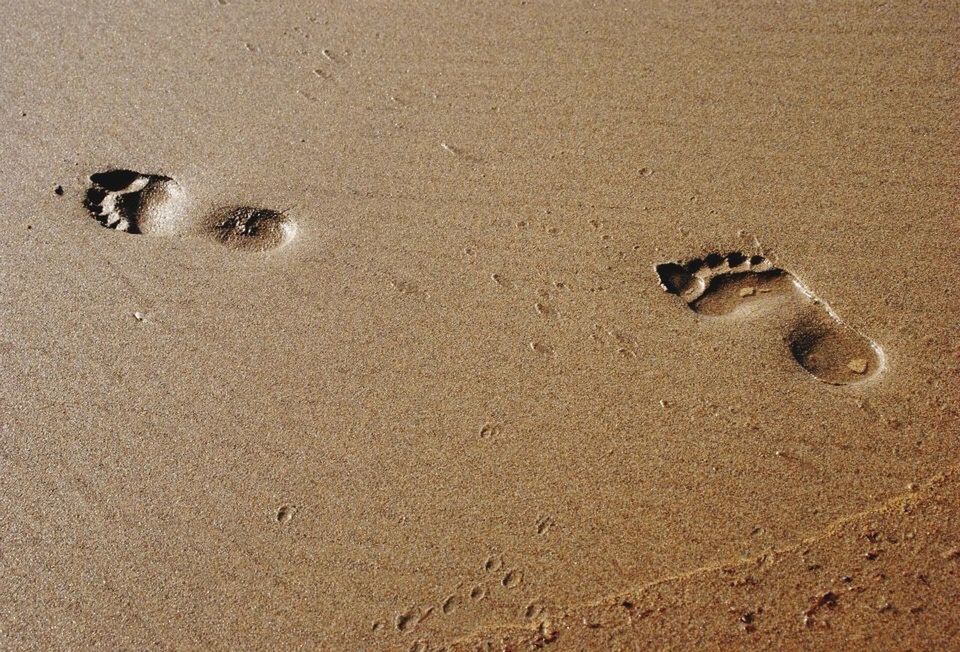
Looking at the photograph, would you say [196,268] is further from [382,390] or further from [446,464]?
[446,464]

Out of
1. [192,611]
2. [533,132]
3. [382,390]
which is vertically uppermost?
[533,132]

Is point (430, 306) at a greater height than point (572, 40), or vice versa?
point (572, 40)

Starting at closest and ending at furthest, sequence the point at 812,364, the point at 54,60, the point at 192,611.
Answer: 1. the point at 192,611
2. the point at 812,364
3. the point at 54,60

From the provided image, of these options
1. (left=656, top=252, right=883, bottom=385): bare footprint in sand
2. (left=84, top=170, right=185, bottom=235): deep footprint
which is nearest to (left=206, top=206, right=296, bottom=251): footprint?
(left=84, top=170, right=185, bottom=235): deep footprint

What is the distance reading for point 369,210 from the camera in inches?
102

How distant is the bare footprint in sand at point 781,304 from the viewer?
7.14ft

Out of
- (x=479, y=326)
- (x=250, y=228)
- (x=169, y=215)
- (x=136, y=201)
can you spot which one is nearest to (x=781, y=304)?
(x=479, y=326)

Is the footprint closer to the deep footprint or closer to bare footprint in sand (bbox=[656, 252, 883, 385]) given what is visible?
the deep footprint

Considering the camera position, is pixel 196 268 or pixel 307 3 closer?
pixel 196 268

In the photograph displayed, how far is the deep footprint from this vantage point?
2.53m

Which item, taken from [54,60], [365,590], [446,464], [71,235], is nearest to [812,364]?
[446,464]

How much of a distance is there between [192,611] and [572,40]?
89.4 inches

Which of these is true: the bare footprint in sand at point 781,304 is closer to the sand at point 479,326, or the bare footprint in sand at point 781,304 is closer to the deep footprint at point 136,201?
the sand at point 479,326

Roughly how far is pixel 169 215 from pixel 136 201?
131 millimetres
